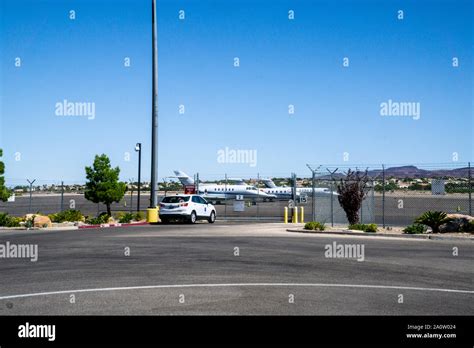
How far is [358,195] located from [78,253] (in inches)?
538

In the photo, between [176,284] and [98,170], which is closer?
[176,284]

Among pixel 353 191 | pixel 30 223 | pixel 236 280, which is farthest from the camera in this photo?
pixel 30 223

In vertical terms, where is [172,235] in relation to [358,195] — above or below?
below

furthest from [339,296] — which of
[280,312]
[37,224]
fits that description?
[37,224]

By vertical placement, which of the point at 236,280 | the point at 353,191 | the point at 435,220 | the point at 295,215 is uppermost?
the point at 353,191

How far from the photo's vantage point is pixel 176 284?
383 inches

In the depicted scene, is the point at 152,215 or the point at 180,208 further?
the point at 152,215

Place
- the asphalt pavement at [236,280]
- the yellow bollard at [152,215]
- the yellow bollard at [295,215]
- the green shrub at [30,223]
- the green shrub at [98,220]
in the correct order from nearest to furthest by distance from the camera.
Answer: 1. the asphalt pavement at [236,280]
2. the green shrub at [30,223]
3. the green shrub at [98,220]
4. the yellow bollard at [152,215]
5. the yellow bollard at [295,215]

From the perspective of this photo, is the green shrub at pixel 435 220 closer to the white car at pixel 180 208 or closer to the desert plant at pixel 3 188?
the white car at pixel 180 208

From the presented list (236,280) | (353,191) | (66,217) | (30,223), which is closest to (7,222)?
(30,223)

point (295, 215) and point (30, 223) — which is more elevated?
point (295, 215)

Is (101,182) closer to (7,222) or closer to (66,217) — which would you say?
(66,217)

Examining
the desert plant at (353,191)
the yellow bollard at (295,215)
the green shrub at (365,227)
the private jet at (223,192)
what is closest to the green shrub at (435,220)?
the green shrub at (365,227)
